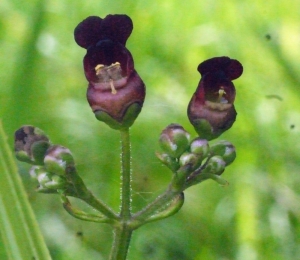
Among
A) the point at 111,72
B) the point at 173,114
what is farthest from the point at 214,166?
the point at 173,114

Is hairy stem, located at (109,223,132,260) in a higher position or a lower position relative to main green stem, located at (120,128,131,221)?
lower

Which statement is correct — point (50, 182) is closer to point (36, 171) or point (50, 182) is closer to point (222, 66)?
point (36, 171)

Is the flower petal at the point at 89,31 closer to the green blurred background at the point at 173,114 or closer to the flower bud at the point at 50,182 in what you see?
the flower bud at the point at 50,182

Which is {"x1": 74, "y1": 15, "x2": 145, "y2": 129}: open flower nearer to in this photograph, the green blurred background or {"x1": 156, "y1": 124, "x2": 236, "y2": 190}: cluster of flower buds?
{"x1": 156, "y1": 124, "x2": 236, "y2": 190}: cluster of flower buds

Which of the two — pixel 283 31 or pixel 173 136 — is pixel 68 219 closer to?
pixel 173 136

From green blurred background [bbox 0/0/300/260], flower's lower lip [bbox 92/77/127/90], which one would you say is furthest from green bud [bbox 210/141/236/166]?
green blurred background [bbox 0/0/300/260]

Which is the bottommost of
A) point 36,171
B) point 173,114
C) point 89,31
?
point 173,114

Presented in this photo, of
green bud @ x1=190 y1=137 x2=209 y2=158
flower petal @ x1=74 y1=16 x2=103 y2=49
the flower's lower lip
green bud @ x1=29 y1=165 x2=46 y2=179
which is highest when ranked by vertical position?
flower petal @ x1=74 y1=16 x2=103 y2=49
